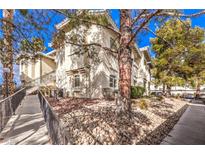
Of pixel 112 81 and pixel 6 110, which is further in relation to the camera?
pixel 112 81

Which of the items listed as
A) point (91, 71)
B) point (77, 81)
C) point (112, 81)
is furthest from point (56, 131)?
point (77, 81)

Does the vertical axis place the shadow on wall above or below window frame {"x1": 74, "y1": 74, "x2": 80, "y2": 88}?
below

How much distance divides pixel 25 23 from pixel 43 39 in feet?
1.27

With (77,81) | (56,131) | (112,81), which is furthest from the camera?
→ (77,81)

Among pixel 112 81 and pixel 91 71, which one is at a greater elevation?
pixel 91 71

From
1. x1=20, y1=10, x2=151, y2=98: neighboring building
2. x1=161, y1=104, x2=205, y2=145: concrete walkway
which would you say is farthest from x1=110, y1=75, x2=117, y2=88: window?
x1=161, y1=104, x2=205, y2=145: concrete walkway

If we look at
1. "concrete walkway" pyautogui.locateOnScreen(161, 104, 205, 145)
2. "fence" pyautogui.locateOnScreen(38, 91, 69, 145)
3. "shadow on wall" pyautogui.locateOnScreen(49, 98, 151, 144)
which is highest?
"fence" pyautogui.locateOnScreen(38, 91, 69, 145)

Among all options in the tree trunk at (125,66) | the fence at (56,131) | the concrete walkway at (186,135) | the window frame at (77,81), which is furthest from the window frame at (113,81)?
the fence at (56,131)

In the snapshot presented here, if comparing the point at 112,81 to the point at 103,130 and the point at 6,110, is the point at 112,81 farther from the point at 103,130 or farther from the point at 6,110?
the point at 6,110

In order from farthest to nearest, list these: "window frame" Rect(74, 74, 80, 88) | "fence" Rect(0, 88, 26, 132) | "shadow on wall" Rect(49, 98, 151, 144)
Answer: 1. "window frame" Rect(74, 74, 80, 88)
2. "fence" Rect(0, 88, 26, 132)
3. "shadow on wall" Rect(49, 98, 151, 144)

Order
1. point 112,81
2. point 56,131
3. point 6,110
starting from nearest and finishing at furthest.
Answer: point 56,131
point 6,110
point 112,81

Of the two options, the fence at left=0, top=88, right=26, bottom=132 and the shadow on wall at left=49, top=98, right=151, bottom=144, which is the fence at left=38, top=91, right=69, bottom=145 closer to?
the shadow on wall at left=49, top=98, right=151, bottom=144

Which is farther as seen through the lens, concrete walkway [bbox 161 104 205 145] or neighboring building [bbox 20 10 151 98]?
neighboring building [bbox 20 10 151 98]
